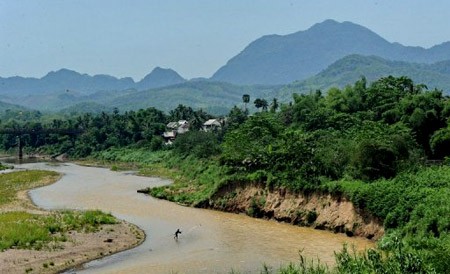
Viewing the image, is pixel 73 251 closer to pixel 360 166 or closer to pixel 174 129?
pixel 360 166

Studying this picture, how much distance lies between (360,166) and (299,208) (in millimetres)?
5958

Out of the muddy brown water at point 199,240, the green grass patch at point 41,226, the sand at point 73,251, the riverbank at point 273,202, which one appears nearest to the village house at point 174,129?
the riverbank at point 273,202

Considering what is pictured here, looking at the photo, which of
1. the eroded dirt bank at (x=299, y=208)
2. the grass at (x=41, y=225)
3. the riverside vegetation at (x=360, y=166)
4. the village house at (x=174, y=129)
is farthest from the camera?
the village house at (x=174, y=129)

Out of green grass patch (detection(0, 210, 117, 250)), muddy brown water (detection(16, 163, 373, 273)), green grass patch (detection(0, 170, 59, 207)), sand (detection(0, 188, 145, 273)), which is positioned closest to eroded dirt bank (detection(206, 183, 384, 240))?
muddy brown water (detection(16, 163, 373, 273))

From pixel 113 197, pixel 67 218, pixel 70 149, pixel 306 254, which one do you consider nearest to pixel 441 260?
pixel 306 254

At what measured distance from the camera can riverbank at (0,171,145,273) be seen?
102ft

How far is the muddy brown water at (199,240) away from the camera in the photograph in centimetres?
3197

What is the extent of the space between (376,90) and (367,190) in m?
36.7

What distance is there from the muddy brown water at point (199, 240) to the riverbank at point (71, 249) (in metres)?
0.97

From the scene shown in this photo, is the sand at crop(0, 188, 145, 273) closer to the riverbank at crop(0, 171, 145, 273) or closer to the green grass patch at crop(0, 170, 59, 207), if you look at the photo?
the riverbank at crop(0, 171, 145, 273)

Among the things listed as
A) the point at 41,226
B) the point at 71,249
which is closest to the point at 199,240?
the point at 71,249

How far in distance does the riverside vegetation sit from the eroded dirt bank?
11.8 inches

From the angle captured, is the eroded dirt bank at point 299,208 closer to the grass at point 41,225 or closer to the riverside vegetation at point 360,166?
the riverside vegetation at point 360,166

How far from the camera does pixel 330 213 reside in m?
41.5
